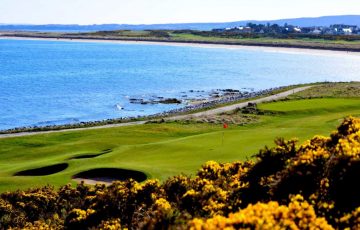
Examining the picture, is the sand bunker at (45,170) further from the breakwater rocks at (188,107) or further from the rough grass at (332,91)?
the rough grass at (332,91)

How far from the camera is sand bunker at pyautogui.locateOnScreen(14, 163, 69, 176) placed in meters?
30.4

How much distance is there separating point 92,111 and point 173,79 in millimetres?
43425

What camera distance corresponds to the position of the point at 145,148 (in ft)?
113

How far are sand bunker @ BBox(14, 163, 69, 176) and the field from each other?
13.4 inches

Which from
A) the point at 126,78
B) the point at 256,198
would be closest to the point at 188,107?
the point at 126,78

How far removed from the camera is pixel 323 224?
830 centimetres

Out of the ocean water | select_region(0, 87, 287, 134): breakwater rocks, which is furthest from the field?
the ocean water

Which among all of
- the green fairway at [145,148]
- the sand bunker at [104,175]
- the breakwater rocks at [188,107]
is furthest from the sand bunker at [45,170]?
the breakwater rocks at [188,107]

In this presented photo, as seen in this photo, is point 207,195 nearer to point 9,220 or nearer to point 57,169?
point 9,220

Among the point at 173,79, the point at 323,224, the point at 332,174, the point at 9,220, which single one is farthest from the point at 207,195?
the point at 173,79

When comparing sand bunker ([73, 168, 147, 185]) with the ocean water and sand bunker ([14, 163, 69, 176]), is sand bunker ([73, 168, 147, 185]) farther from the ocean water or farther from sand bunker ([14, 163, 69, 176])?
the ocean water

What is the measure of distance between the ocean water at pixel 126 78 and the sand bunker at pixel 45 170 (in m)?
37.9

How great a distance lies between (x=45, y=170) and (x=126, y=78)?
93.0 metres

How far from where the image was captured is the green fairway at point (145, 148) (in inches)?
1091
